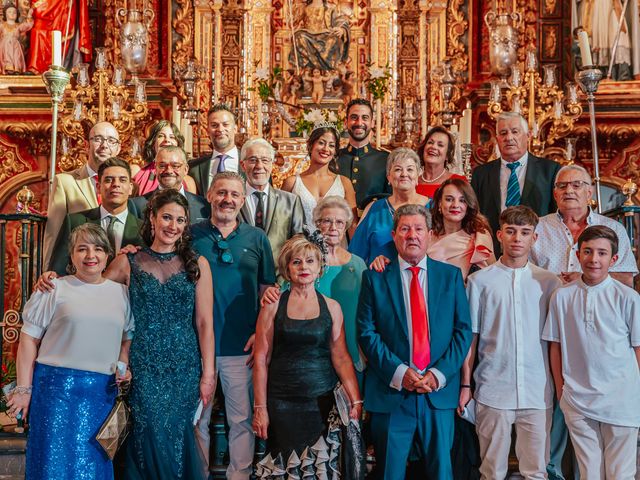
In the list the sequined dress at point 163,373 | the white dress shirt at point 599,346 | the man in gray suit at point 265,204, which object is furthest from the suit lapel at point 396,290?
the sequined dress at point 163,373

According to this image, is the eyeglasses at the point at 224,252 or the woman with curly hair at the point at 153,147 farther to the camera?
the woman with curly hair at the point at 153,147

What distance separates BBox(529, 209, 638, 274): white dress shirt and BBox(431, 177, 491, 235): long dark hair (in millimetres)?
308

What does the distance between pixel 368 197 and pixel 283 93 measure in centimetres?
402

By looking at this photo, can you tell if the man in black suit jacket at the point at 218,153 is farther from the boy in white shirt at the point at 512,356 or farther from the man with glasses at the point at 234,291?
the boy in white shirt at the point at 512,356

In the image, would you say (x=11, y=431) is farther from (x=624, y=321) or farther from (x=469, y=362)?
(x=624, y=321)

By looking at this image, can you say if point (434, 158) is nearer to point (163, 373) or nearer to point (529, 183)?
point (529, 183)

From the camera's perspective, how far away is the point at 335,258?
4.78 m

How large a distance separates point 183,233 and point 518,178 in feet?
6.82

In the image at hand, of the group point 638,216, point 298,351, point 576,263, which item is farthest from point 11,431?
point 638,216

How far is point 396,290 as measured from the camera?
14.6 feet

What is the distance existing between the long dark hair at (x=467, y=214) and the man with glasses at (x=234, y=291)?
0.88m

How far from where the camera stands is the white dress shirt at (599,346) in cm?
440

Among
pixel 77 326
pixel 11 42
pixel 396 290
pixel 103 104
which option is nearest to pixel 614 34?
pixel 103 104

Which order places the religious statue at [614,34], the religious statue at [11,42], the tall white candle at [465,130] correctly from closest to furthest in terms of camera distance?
the tall white candle at [465,130]
the religious statue at [614,34]
the religious statue at [11,42]
